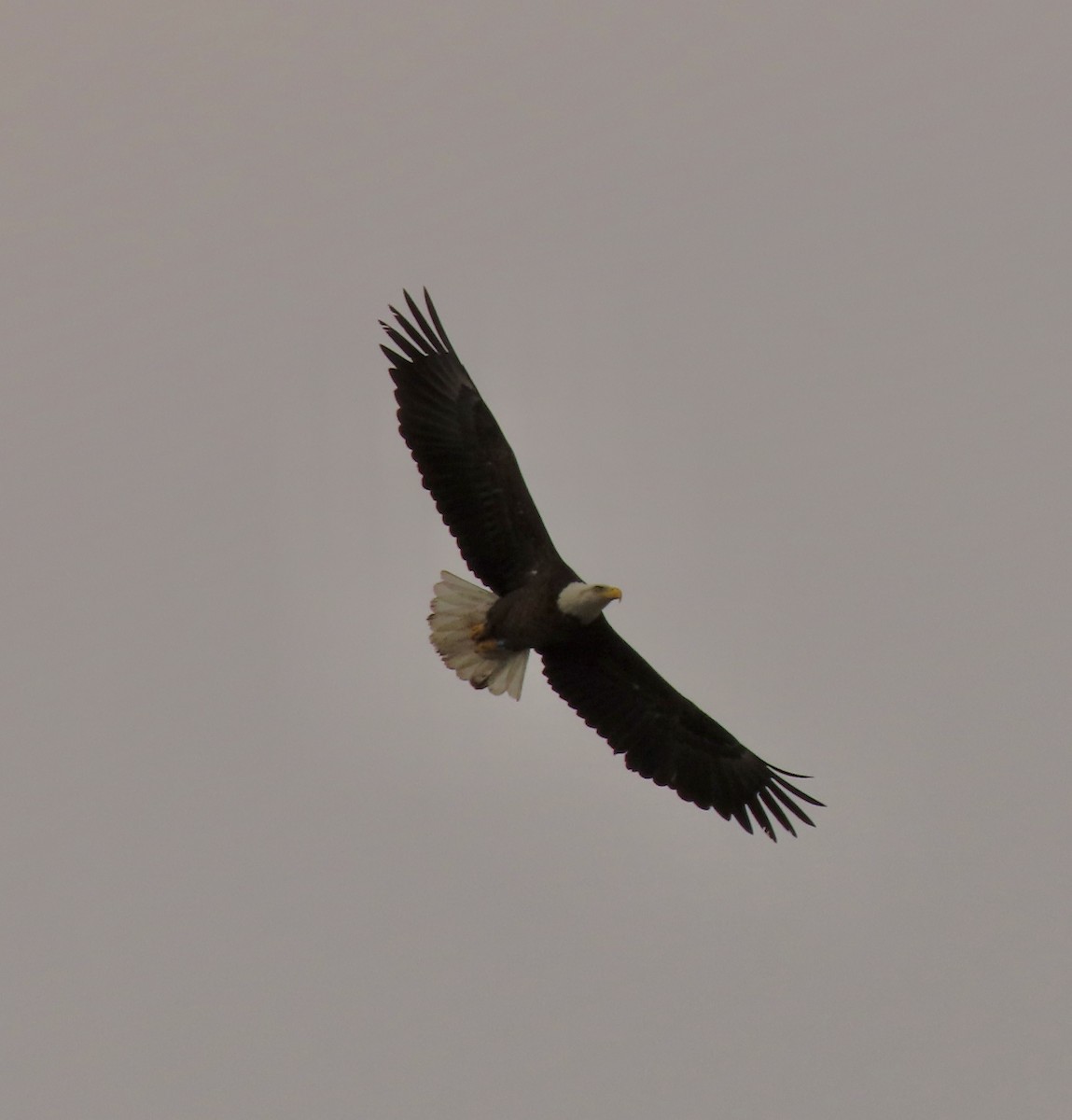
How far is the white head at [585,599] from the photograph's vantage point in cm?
1284

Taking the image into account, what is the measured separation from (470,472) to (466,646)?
1.13 m

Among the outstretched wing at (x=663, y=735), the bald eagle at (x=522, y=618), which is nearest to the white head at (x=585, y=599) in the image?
the bald eagle at (x=522, y=618)

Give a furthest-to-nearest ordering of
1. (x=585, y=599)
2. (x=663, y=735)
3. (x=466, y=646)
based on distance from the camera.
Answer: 1. (x=663, y=735)
2. (x=466, y=646)
3. (x=585, y=599)

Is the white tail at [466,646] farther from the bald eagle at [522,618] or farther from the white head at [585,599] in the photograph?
the white head at [585,599]

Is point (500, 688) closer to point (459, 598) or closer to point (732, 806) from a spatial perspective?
point (459, 598)

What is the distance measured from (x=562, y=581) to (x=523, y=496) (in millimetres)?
624

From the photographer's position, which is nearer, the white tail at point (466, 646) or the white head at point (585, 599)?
the white head at point (585, 599)

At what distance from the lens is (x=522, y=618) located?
1316 centimetres

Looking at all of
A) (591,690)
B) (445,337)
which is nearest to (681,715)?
(591,690)

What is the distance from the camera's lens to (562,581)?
515 inches

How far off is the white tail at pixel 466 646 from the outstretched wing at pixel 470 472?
0.75ft

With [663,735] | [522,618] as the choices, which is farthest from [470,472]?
[663,735]

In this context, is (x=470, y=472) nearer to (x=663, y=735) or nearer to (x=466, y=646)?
(x=466, y=646)

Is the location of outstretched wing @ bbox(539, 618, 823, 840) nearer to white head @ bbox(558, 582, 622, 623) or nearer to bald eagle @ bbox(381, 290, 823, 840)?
bald eagle @ bbox(381, 290, 823, 840)
